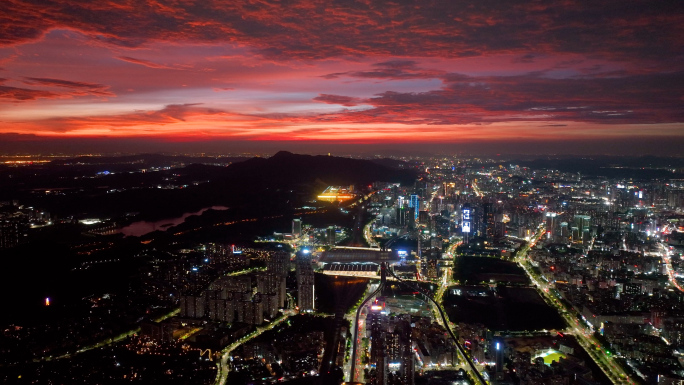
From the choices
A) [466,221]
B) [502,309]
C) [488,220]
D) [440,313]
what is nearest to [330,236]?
[466,221]

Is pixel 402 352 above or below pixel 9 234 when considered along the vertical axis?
below

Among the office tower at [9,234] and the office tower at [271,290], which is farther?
the office tower at [9,234]

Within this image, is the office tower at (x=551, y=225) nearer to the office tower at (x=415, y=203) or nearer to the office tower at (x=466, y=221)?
the office tower at (x=466, y=221)

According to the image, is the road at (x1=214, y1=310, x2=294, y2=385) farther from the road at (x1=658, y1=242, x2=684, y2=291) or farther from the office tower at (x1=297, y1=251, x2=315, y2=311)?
the road at (x1=658, y1=242, x2=684, y2=291)

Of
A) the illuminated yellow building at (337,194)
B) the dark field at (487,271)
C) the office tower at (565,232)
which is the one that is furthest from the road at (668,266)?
the illuminated yellow building at (337,194)

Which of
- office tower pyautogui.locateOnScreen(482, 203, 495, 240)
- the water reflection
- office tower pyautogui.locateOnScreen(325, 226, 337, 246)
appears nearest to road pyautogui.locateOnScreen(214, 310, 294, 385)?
office tower pyautogui.locateOnScreen(325, 226, 337, 246)

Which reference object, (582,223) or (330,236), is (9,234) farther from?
(582,223)

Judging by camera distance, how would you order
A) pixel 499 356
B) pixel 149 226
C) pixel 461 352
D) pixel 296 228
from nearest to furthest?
1. pixel 499 356
2. pixel 461 352
3. pixel 296 228
4. pixel 149 226

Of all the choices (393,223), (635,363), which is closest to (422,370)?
(635,363)

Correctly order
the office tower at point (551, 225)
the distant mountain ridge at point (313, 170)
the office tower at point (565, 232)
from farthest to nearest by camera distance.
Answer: the distant mountain ridge at point (313, 170) < the office tower at point (551, 225) < the office tower at point (565, 232)
